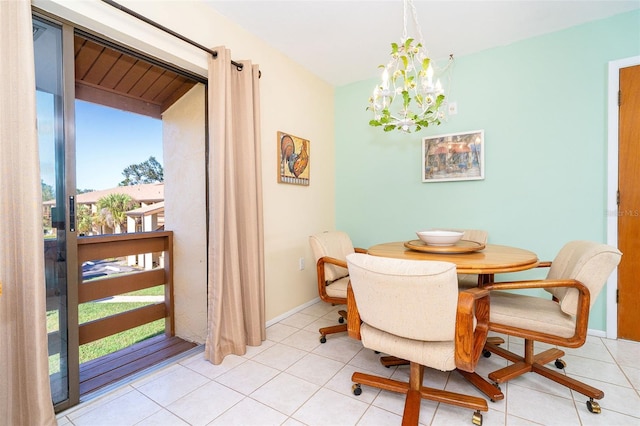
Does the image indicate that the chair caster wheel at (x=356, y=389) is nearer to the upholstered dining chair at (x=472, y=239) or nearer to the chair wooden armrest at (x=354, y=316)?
the chair wooden armrest at (x=354, y=316)

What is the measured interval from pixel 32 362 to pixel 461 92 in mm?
3751

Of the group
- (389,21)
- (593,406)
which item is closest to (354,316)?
(593,406)

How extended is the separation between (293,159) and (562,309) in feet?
7.94

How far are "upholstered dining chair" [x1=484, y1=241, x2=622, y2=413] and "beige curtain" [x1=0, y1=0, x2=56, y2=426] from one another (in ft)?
7.33

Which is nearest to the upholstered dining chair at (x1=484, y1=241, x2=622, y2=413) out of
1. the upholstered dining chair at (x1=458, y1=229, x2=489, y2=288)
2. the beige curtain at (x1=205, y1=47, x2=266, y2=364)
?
the upholstered dining chair at (x1=458, y1=229, x2=489, y2=288)

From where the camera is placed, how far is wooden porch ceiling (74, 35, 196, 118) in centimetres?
191

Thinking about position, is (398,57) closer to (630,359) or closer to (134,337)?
(630,359)

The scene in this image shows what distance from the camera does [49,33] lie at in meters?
1.53

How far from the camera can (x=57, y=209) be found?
1572 millimetres

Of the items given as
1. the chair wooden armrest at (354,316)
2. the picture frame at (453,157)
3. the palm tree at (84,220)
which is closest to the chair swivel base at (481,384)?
the chair wooden armrest at (354,316)

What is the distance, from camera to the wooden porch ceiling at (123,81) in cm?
191

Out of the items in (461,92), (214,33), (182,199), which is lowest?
(182,199)

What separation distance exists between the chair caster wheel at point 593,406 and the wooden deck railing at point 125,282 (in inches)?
119

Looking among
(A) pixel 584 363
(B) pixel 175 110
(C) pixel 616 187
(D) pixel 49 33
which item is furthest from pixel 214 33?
(A) pixel 584 363
